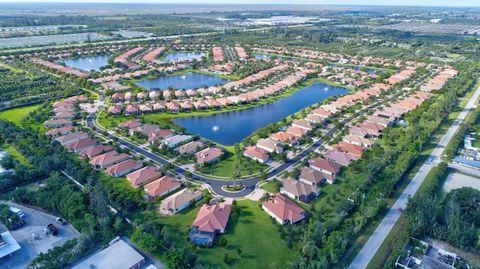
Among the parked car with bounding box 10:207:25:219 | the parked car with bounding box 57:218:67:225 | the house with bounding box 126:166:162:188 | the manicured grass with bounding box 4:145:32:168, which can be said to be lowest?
the parked car with bounding box 57:218:67:225

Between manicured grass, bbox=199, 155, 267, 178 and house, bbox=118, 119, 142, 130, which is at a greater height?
house, bbox=118, 119, 142, 130

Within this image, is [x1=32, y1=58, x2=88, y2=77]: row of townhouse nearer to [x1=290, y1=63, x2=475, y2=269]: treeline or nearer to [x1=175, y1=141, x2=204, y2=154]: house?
[x1=175, y1=141, x2=204, y2=154]: house

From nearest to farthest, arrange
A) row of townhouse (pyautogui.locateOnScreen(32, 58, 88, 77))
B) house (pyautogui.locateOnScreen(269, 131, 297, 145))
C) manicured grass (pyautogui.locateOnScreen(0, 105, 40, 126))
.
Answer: house (pyautogui.locateOnScreen(269, 131, 297, 145))
manicured grass (pyautogui.locateOnScreen(0, 105, 40, 126))
row of townhouse (pyautogui.locateOnScreen(32, 58, 88, 77))

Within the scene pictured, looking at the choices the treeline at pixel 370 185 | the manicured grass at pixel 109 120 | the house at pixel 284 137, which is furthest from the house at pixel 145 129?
the treeline at pixel 370 185

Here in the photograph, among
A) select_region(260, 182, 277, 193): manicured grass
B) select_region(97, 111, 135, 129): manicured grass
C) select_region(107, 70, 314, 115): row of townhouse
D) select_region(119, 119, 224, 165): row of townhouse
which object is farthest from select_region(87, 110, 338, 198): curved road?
select_region(107, 70, 314, 115): row of townhouse

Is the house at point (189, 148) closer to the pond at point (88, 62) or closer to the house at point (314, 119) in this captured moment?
the house at point (314, 119)

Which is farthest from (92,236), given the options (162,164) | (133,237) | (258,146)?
(258,146)

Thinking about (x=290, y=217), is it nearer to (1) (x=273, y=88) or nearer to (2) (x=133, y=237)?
(2) (x=133, y=237)
